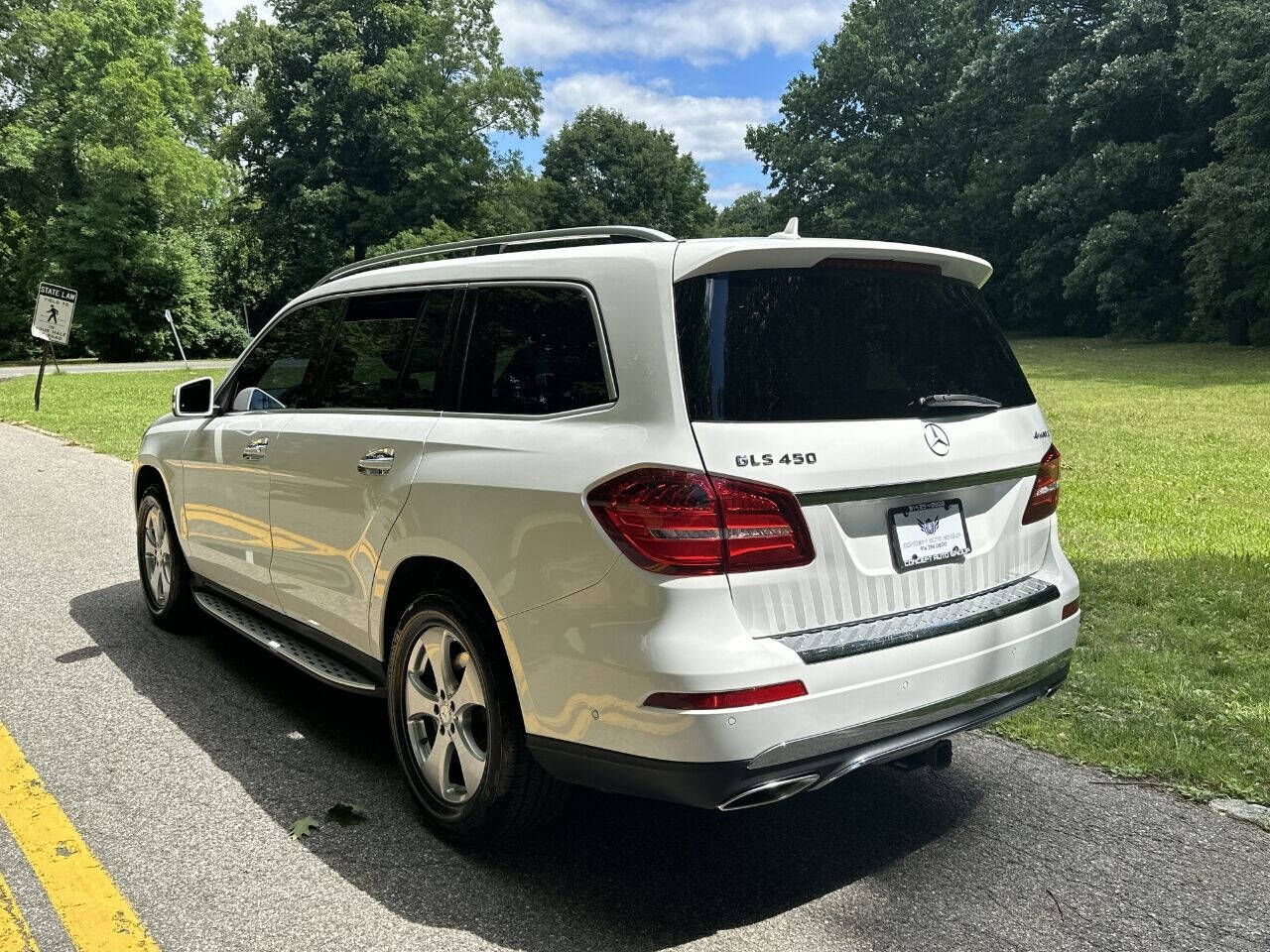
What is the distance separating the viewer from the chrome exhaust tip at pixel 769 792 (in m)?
2.67

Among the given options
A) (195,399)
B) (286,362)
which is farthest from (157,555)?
(286,362)

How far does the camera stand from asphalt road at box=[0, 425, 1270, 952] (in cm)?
288

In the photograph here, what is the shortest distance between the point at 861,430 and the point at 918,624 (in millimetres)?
571

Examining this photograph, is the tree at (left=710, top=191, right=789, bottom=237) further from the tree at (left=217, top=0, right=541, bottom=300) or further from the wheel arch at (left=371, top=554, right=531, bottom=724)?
the wheel arch at (left=371, top=554, right=531, bottom=724)

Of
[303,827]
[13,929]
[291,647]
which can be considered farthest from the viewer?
[291,647]

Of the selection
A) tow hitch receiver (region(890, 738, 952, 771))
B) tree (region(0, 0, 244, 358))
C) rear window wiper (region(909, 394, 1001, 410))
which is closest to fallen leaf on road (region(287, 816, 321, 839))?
tow hitch receiver (region(890, 738, 952, 771))

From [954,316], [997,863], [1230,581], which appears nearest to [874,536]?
[954,316]

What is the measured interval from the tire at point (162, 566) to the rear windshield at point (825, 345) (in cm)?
375

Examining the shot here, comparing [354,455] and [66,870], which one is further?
[354,455]

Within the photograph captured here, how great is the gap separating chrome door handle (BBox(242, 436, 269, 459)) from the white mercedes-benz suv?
Result: 60 centimetres

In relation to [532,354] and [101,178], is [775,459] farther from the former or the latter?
[101,178]

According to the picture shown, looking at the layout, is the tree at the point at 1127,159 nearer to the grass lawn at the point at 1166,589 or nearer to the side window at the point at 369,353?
the grass lawn at the point at 1166,589

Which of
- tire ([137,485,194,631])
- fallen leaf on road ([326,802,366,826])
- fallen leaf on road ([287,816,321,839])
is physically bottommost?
fallen leaf on road ([287,816,321,839])

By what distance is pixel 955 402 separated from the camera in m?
3.23
